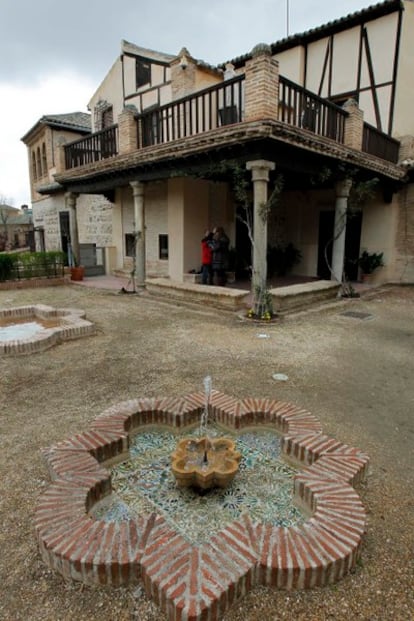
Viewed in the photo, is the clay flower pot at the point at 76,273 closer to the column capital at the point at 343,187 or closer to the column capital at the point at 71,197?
the column capital at the point at 71,197

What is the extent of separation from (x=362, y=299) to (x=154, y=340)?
605cm

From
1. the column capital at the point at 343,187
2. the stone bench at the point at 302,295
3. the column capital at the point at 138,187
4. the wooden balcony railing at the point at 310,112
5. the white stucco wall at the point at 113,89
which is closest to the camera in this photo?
the wooden balcony railing at the point at 310,112

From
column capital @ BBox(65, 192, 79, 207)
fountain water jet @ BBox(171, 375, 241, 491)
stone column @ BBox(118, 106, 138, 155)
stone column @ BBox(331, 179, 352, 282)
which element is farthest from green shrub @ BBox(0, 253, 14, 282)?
fountain water jet @ BBox(171, 375, 241, 491)

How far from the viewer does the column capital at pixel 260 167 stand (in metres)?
6.83

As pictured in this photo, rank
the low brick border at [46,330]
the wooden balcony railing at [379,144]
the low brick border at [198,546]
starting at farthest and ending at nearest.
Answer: the wooden balcony railing at [379,144] → the low brick border at [46,330] → the low brick border at [198,546]

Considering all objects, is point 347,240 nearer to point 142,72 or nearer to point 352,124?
point 352,124

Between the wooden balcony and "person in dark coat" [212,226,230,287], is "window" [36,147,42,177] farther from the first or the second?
"person in dark coat" [212,226,230,287]

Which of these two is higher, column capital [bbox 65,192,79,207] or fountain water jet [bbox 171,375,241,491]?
column capital [bbox 65,192,79,207]

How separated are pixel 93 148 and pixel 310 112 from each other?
6972mm

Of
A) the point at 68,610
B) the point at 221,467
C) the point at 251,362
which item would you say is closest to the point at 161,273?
the point at 251,362

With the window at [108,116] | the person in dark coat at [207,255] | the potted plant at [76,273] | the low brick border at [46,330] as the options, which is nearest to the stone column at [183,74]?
the window at [108,116]

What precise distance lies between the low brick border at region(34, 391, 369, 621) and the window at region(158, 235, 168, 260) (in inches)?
393

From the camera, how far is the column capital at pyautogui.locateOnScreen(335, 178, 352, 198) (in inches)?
367

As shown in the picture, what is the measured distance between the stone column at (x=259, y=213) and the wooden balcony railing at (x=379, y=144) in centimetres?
423
